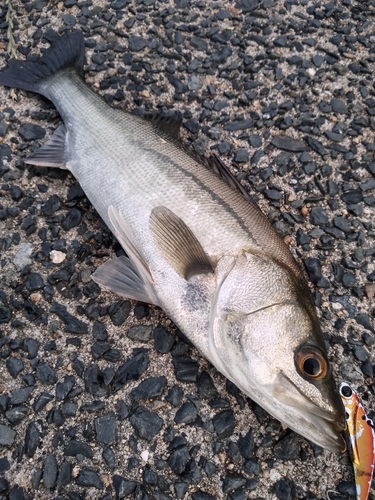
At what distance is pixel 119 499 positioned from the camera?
8.09 ft

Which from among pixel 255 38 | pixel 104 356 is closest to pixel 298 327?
pixel 104 356

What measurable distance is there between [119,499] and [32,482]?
1.61 ft

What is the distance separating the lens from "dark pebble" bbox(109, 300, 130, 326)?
3.00 m

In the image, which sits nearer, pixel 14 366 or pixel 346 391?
pixel 346 391

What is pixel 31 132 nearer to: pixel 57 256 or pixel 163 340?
pixel 57 256

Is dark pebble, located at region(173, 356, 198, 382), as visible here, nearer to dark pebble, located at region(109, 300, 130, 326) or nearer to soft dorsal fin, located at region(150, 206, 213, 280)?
dark pebble, located at region(109, 300, 130, 326)

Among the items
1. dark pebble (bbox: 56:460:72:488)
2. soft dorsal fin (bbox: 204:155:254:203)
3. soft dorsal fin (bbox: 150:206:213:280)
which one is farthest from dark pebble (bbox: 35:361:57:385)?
soft dorsal fin (bbox: 204:155:254:203)

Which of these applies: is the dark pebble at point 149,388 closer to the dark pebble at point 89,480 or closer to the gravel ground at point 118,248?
the gravel ground at point 118,248

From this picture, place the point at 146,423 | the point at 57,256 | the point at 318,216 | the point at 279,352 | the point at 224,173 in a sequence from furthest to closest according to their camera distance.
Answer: the point at 318,216
the point at 57,256
the point at 224,173
the point at 146,423
the point at 279,352

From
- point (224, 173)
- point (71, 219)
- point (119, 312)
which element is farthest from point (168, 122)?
point (119, 312)

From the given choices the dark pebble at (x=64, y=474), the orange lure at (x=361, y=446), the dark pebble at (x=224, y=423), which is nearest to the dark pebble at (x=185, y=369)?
the dark pebble at (x=224, y=423)

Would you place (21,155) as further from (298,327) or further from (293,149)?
(298,327)

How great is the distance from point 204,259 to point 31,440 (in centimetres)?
143

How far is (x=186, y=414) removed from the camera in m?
2.69
